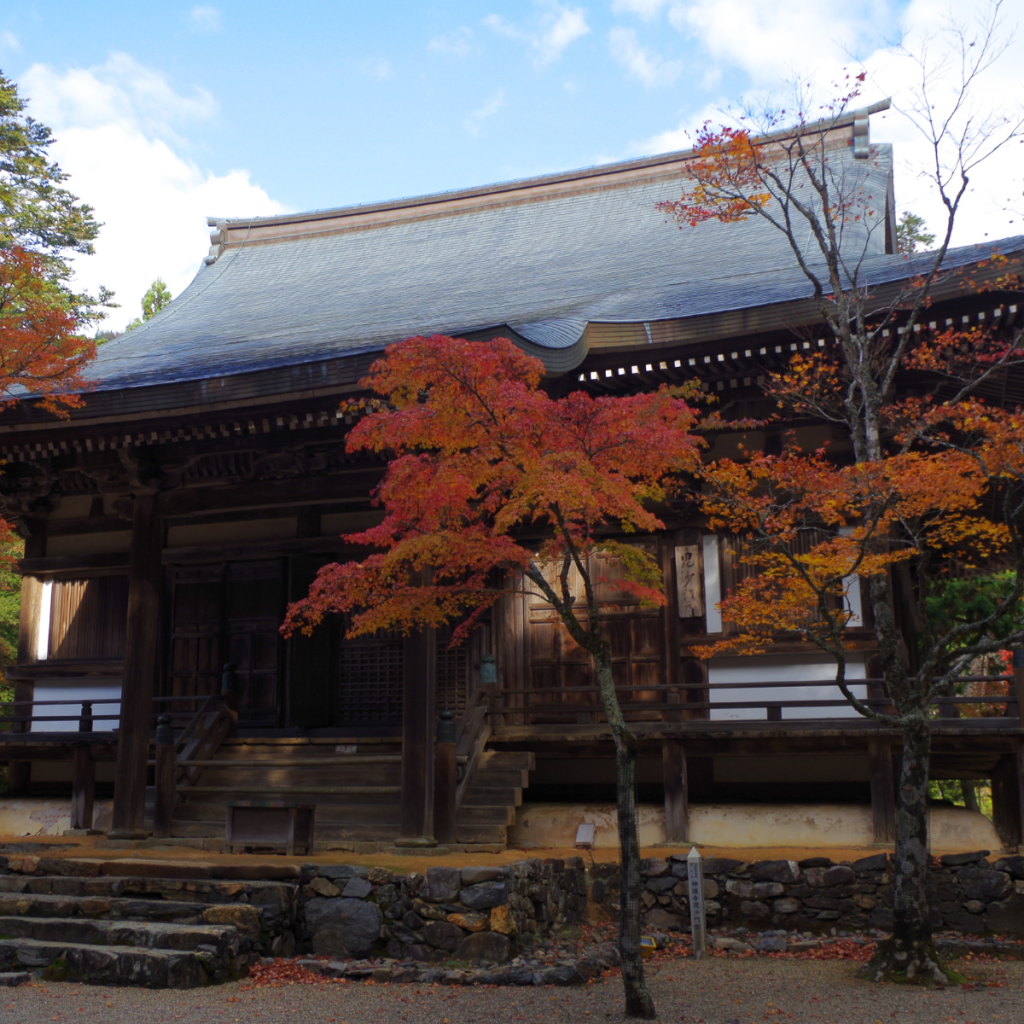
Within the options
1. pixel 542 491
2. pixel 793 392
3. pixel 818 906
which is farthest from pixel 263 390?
pixel 818 906

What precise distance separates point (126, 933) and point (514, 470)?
15.5ft

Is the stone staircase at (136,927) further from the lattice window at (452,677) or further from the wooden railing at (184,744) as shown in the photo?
the lattice window at (452,677)

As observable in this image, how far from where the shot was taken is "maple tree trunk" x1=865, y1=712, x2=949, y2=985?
734 centimetres

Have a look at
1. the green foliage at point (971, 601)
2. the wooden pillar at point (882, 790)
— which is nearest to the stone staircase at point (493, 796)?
the wooden pillar at point (882, 790)

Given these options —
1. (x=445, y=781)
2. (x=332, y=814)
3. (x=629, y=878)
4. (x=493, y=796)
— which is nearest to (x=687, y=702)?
(x=493, y=796)

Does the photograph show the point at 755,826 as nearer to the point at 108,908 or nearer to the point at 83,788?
the point at 108,908

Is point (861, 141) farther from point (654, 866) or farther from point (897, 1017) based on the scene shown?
point (897, 1017)

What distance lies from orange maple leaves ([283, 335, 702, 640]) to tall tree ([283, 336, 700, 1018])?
1 centimetres

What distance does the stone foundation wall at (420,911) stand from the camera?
7.90m

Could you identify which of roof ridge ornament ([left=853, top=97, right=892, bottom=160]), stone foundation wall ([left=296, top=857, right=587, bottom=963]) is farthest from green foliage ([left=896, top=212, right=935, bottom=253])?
stone foundation wall ([left=296, top=857, right=587, bottom=963])

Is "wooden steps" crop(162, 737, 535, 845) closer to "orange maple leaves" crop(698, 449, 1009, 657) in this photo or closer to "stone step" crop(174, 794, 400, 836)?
"stone step" crop(174, 794, 400, 836)

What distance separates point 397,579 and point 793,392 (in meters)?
4.05

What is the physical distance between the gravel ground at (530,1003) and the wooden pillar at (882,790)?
2509 millimetres

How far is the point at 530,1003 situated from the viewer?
6.84 m
